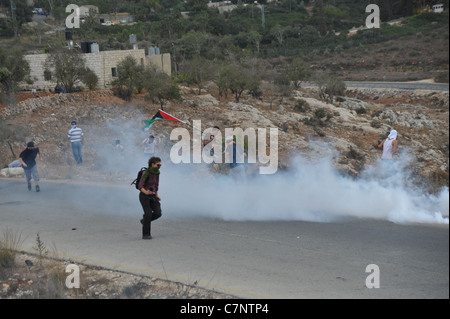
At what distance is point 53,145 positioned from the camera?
18.7 m

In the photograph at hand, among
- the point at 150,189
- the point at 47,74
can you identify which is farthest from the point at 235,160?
the point at 47,74

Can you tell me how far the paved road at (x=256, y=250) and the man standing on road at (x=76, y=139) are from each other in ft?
14.7

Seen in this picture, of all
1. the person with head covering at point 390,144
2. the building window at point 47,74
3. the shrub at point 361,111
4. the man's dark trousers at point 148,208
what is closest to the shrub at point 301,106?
the shrub at point 361,111

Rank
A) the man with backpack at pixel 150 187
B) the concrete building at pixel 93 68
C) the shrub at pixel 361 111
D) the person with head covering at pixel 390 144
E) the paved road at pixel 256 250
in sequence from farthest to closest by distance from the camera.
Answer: the concrete building at pixel 93 68 → the shrub at pixel 361 111 → the person with head covering at pixel 390 144 → the man with backpack at pixel 150 187 → the paved road at pixel 256 250

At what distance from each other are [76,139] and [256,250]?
9.51 metres

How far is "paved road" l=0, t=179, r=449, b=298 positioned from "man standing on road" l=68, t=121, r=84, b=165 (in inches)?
176

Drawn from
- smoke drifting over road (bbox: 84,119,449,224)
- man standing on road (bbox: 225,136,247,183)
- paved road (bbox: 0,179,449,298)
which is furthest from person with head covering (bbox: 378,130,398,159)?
paved road (bbox: 0,179,449,298)

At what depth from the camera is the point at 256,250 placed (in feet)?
27.2

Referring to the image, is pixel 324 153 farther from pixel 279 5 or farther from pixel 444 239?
pixel 279 5

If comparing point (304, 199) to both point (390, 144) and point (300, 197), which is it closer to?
point (300, 197)

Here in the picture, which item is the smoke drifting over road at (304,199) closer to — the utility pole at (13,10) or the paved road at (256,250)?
the paved road at (256,250)

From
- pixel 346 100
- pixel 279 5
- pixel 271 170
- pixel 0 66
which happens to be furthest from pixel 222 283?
pixel 279 5

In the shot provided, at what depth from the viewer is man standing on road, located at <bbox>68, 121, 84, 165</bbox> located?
1576 centimetres

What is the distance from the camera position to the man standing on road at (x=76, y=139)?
620 inches
